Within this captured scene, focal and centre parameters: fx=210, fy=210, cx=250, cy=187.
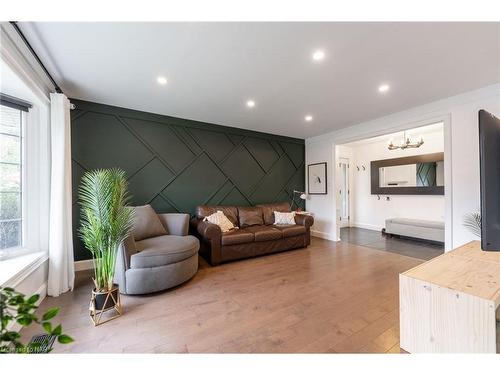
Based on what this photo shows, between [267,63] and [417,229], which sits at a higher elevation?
[267,63]

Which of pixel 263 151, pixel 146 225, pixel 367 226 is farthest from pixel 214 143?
pixel 367 226

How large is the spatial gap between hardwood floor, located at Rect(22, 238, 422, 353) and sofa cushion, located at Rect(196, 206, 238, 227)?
103cm

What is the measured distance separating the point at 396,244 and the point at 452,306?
368 cm

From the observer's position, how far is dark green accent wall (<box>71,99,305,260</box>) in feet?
10.3

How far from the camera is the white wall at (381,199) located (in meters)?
4.86

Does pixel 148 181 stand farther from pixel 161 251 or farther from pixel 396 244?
pixel 396 244

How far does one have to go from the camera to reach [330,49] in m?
1.94

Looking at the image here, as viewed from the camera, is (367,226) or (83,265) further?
(367,226)

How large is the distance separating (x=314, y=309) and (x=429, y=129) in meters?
5.03

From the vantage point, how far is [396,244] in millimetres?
4359

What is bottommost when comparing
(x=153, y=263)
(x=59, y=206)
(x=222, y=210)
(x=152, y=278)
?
(x=152, y=278)

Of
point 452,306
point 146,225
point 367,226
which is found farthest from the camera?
point 367,226

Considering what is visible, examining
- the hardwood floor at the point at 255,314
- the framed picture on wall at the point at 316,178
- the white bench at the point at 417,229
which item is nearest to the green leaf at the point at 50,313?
the hardwood floor at the point at 255,314

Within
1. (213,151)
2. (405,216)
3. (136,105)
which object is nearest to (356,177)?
(405,216)
